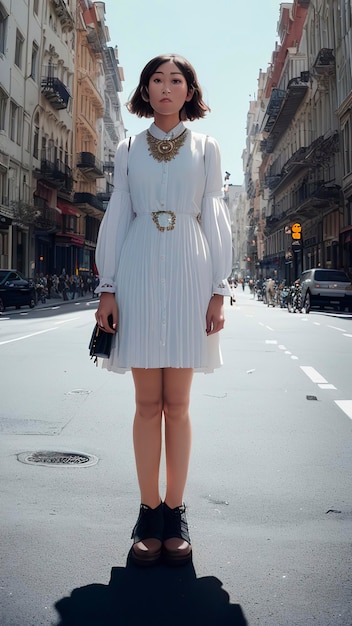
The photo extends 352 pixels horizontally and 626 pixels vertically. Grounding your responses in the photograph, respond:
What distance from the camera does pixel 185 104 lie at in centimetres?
342

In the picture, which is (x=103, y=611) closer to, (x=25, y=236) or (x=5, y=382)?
(x=5, y=382)

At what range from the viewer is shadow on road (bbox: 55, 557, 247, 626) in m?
2.47

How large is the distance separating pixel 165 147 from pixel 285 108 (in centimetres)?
Result: 5723

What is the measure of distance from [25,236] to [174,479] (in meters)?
40.5

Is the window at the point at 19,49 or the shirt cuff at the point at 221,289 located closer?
the shirt cuff at the point at 221,289

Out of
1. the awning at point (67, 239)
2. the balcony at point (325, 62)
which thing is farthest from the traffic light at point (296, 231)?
the awning at point (67, 239)

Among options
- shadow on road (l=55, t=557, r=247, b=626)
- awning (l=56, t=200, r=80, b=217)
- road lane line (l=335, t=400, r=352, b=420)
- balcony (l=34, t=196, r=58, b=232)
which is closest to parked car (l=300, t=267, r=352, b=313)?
balcony (l=34, t=196, r=58, b=232)

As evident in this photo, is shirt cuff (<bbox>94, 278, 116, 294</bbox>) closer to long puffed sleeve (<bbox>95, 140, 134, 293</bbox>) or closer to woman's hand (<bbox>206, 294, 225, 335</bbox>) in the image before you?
long puffed sleeve (<bbox>95, 140, 134, 293</bbox>)

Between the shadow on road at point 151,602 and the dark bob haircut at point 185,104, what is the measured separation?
6.43 feet

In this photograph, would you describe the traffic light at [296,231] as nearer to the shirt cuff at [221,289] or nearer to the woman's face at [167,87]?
the woman's face at [167,87]

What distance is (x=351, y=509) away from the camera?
12.5 feet

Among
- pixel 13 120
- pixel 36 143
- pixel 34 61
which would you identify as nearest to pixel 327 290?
pixel 13 120

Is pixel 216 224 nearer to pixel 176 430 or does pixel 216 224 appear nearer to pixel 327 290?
pixel 176 430

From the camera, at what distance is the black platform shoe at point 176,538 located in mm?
3016
